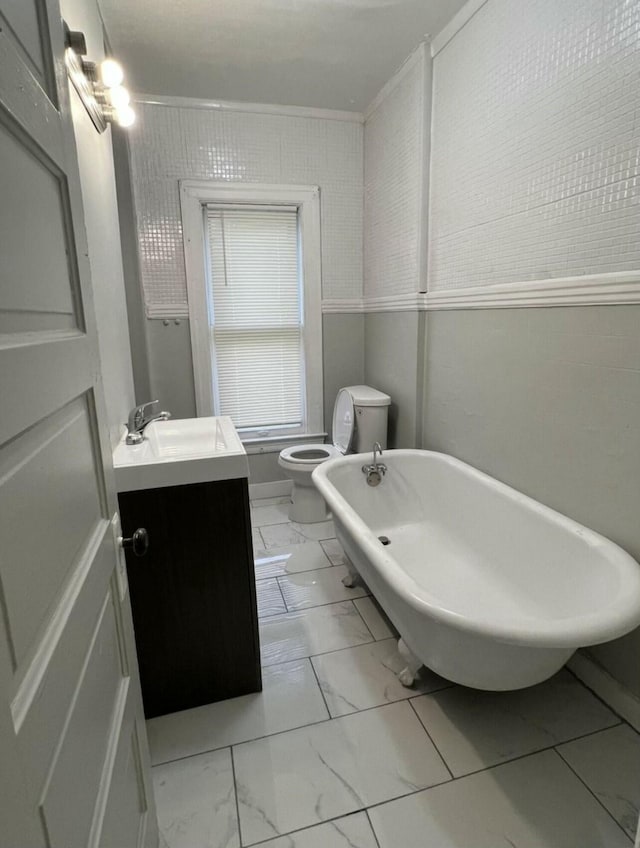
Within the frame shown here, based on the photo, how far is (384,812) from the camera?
1221 mm

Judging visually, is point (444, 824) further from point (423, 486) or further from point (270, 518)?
point (270, 518)

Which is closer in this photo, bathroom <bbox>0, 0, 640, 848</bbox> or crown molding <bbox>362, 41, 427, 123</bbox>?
bathroom <bbox>0, 0, 640, 848</bbox>

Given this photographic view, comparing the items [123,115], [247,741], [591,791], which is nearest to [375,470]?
[247,741]

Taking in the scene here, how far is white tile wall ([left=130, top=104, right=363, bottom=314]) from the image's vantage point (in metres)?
2.71

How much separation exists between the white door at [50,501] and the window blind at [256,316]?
7.51 ft

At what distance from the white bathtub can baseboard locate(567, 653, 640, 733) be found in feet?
0.76

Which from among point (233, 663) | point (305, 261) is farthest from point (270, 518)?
point (305, 261)

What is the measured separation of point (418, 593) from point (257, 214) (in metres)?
2.66

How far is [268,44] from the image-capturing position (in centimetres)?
221

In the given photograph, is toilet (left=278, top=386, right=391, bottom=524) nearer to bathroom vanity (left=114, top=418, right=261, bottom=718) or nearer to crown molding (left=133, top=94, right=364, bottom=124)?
bathroom vanity (left=114, top=418, right=261, bottom=718)

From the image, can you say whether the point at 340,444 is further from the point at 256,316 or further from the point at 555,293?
the point at 555,293

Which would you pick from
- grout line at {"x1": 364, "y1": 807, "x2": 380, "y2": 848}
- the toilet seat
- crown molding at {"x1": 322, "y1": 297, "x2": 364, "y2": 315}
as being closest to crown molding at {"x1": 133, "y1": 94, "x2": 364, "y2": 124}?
crown molding at {"x1": 322, "y1": 297, "x2": 364, "y2": 315}

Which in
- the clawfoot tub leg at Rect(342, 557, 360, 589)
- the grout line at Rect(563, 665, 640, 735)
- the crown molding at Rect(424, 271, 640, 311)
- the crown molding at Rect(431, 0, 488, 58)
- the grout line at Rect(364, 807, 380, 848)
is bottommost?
the grout line at Rect(364, 807, 380, 848)

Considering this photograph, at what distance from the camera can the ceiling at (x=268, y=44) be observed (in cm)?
196
